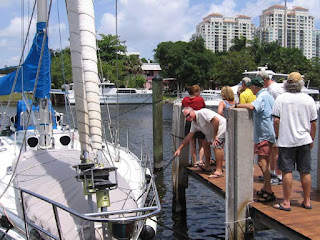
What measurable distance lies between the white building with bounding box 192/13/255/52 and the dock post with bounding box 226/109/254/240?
162429 millimetres

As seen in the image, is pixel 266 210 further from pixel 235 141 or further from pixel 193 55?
pixel 193 55

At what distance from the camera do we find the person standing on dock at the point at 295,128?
471 cm

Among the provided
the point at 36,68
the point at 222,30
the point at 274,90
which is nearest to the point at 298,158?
the point at 274,90

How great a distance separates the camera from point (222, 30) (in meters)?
167

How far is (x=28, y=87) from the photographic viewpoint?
9492mm

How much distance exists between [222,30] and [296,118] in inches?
6683

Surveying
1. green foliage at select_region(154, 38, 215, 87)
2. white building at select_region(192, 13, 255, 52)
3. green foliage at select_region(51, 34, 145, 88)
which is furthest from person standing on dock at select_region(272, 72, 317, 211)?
white building at select_region(192, 13, 255, 52)

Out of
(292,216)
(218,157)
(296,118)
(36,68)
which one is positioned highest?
(36,68)

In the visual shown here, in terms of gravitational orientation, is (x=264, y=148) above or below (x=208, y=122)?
below

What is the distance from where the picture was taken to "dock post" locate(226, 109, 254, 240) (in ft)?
17.2

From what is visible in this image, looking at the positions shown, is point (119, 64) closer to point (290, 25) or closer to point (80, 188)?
point (80, 188)

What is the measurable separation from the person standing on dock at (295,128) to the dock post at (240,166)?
1.75 ft

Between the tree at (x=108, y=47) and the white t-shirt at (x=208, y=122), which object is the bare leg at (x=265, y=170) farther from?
the tree at (x=108, y=47)

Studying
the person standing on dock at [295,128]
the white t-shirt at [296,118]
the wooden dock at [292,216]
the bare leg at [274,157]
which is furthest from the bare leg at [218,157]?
the white t-shirt at [296,118]
